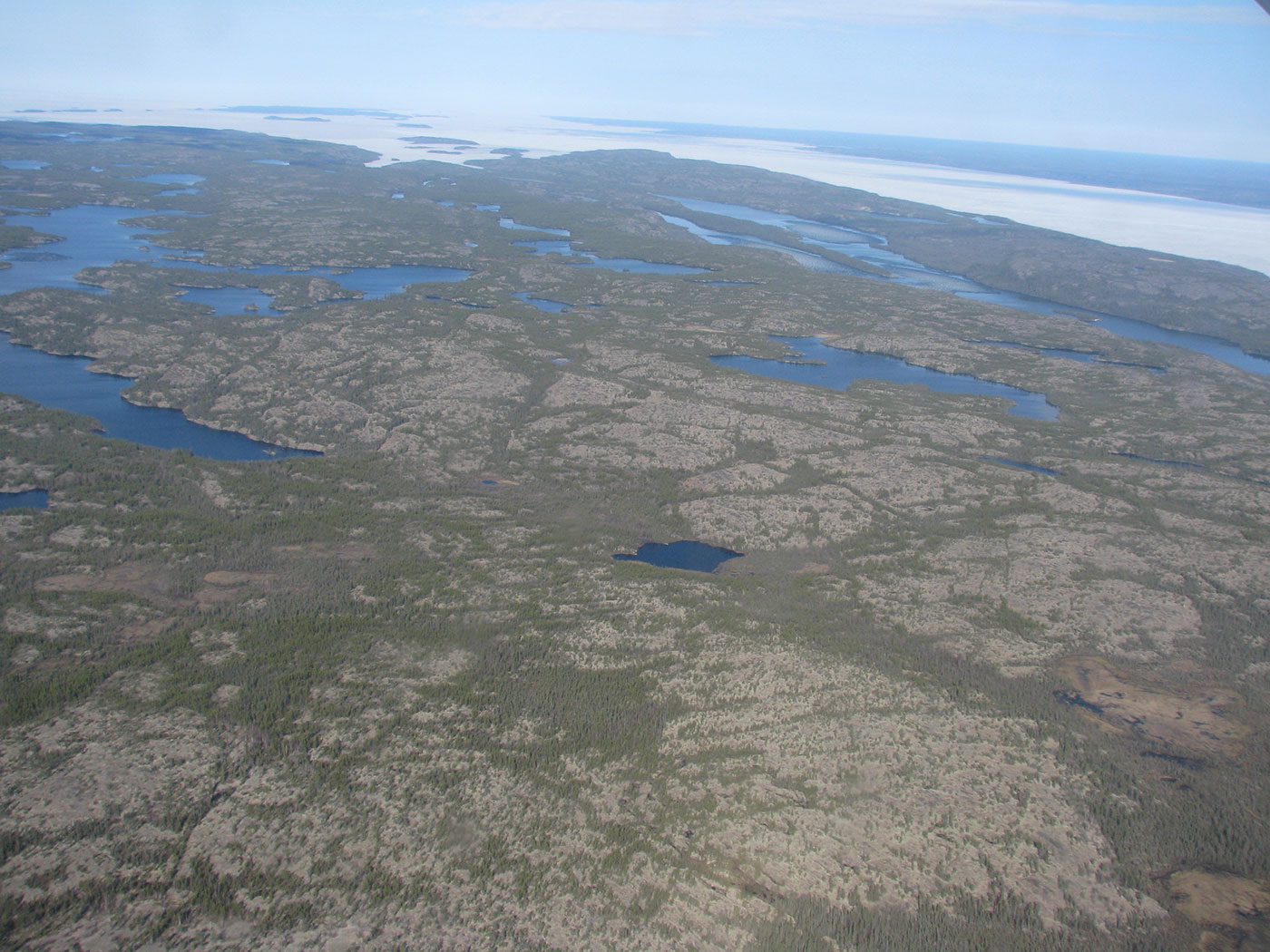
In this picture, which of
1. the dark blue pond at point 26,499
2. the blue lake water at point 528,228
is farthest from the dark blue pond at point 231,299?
the blue lake water at point 528,228

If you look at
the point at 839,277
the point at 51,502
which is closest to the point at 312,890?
the point at 51,502

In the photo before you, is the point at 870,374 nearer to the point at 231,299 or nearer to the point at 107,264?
the point at 231,299

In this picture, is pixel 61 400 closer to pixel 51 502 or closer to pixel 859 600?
pixel 51 502

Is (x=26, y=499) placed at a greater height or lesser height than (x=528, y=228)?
lesser

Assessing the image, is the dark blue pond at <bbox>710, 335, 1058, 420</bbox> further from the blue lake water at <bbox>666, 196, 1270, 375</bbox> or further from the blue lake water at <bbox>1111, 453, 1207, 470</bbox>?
the blue lake water at <bbox>666, 196, 1270, 375</bbox>

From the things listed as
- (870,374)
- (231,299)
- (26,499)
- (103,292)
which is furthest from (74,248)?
(870,374)

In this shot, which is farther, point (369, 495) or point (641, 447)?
point (641, 447)

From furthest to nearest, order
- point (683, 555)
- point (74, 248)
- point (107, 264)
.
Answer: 1. point (74, 248)
2. point (107, 264)
3. point (683, 555)
